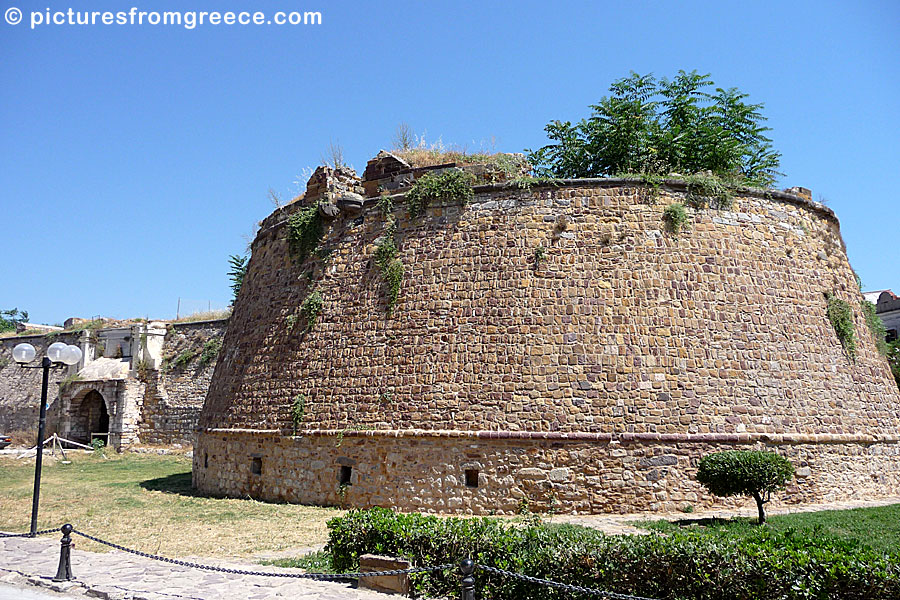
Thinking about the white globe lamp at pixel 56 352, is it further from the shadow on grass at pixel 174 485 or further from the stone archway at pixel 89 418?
the stone archway at pixel 89 418

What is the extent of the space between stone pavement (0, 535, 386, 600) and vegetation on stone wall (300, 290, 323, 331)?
6.14 metres

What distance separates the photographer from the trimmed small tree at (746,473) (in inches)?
373

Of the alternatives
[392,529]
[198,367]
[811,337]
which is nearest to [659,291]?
[811,337]

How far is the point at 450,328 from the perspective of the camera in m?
12.4

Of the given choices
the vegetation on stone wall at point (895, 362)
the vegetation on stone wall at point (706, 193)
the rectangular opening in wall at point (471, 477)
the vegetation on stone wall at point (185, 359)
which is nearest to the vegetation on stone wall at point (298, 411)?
the rectangular opening in wall at point (471, 477)

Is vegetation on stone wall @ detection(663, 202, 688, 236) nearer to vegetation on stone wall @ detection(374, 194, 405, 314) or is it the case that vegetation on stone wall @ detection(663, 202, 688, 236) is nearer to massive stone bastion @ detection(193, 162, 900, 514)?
massive stone bastion @ detection(193, 162, 900, 514)

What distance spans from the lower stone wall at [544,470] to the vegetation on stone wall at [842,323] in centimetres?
189

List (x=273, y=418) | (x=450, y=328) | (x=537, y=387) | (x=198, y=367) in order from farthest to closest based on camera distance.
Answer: (x=198, y=367)
(x=273, y=418)
(x=450, y=328)
(x=537, y=387)

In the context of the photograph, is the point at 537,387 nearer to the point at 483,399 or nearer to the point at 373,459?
the point at 483,399

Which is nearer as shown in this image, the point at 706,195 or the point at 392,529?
the point at 392,529

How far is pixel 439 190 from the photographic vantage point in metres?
13.4

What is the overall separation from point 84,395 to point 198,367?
5.28m

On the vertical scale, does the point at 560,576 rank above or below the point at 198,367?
below

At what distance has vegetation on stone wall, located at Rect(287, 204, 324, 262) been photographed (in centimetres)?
1461
